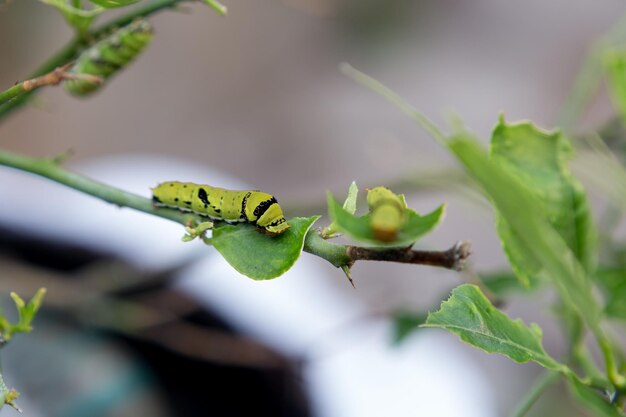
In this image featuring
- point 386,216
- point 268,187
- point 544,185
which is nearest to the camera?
point 386,216

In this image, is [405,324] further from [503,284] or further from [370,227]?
[370,227]

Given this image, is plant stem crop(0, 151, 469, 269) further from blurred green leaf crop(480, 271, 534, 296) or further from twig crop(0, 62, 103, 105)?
blurred green leaf crop(480, 271, 534, 296)

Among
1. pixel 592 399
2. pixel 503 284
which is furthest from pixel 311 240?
pixel 503 284

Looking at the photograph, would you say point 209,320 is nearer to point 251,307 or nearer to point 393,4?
point 251,307

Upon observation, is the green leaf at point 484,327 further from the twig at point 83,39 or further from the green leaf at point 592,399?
the twig at point 83,39

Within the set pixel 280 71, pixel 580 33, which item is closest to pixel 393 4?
pixel 280 71

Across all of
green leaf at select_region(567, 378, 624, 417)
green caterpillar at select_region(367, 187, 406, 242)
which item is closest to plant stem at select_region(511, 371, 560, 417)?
green leaf at select_region(567, 378, 624, 417)
